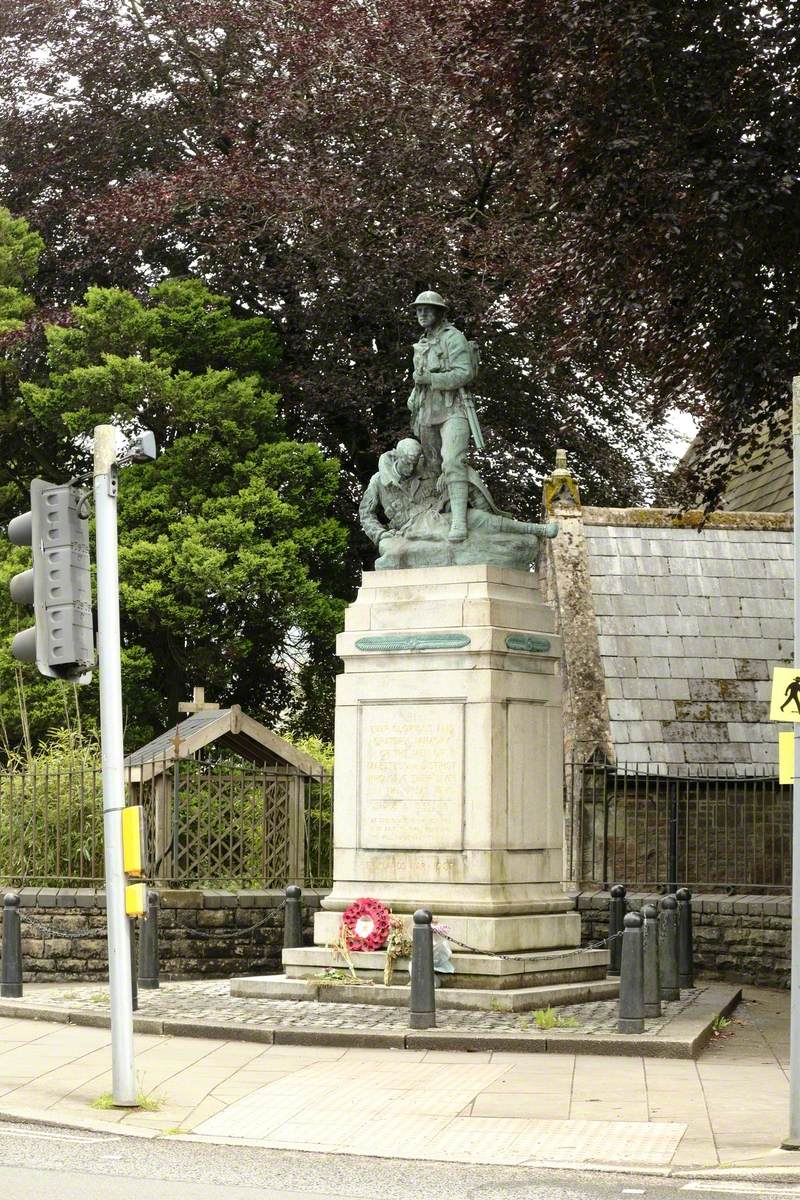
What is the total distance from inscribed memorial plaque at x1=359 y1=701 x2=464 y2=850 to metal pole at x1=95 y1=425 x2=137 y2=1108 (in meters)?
4.87

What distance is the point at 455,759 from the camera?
598 inches

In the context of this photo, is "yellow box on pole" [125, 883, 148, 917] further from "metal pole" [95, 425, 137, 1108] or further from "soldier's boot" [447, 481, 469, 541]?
"soldier's boot" [447, 481, 469, 541]

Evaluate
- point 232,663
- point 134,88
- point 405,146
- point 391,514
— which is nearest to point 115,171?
point 134,88

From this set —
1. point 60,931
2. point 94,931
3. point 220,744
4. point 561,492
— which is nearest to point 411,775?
point 94,931

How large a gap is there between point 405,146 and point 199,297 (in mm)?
4055

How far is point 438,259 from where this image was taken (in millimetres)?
28188

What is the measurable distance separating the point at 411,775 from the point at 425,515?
8.18 ft

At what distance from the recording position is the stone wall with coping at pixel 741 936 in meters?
18.7

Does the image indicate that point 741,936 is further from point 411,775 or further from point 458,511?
point 458,511

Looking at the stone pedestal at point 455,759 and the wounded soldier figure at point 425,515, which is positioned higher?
the wounded soldier figure at point 425,515

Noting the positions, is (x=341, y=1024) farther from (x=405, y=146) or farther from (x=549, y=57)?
(x=405, y=146)

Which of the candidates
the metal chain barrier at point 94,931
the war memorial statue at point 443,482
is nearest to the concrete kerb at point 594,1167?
the metal chain barrier at point 94,931

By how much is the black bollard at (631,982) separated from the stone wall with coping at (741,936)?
5.88 metres

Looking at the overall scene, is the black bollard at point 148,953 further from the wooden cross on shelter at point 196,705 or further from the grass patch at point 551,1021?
the wooden cross on shelter at point 196,705
